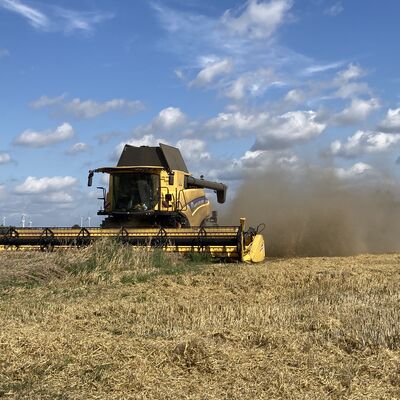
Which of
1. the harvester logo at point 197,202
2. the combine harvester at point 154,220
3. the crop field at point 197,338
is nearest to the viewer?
the crop field at point 197,338

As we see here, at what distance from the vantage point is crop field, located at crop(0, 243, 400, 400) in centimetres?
476

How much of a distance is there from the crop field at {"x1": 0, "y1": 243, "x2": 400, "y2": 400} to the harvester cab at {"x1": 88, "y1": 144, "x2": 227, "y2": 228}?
22.1 feet

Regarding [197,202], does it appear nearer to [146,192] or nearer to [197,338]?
[146,192]

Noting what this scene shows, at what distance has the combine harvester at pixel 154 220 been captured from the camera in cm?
1662

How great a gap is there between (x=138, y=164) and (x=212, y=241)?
398cm

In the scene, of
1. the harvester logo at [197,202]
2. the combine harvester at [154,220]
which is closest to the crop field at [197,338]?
the combine harvester at [154,220]

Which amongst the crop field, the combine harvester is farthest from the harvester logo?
the crop field

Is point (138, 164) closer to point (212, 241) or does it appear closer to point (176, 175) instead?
point (176, 175)

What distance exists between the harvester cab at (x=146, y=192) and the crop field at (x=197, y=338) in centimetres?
673

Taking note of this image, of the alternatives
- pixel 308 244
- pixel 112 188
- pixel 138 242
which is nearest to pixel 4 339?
pixel 138 242

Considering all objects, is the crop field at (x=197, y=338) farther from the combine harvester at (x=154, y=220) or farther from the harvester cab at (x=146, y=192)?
the harvester cab at (x=146, y=192)

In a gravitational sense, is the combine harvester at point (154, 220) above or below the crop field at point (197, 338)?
above

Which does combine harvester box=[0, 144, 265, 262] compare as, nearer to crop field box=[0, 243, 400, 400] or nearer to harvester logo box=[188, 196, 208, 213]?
harvester logo box=[188, 196, 208, 213]

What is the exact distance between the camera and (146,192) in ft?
60.1
